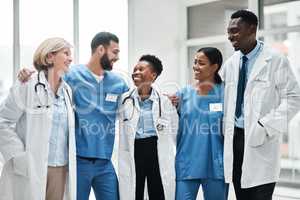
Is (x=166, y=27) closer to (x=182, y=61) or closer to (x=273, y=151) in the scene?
(x=182, y=61)

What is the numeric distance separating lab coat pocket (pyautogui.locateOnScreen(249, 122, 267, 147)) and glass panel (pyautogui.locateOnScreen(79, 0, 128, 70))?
2.35 m

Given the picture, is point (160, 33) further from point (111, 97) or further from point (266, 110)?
point (266, 110)

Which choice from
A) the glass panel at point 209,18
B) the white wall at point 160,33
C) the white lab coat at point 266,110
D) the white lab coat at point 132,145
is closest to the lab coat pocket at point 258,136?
the white lab coat at point 266,110

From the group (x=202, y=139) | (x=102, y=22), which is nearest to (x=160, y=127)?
(x=202, y=139)

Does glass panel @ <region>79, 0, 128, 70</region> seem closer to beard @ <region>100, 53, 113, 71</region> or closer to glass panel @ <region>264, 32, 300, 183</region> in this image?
beard @ <region>100, 53, 113, 71</region>

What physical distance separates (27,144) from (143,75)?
0.91 meters

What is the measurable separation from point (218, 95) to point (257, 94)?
15.5 inches

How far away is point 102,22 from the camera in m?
4.62

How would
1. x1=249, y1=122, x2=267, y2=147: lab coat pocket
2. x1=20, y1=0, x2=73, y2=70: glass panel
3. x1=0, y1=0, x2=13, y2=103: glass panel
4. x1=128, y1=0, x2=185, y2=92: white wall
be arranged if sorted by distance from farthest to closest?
x1=128, y1=0, x2=185, y2=92: white wall
x1=20, y1=0, x2=73, y2=70: glass panel
x1=0, y1=0, x2=13, y2=103: glass panel
x1=249, y1=122, x2=267, y2=147: lab coat pocket

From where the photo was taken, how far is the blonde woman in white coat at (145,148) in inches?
111

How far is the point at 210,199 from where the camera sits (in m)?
2.82

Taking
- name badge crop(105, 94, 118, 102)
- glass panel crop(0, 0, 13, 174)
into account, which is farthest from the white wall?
name badge crop(105, 94, 118, 102)

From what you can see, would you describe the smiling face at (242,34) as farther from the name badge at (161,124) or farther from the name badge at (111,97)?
the name badge at (111,97)

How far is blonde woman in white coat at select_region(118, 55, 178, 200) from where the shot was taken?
2.81m
